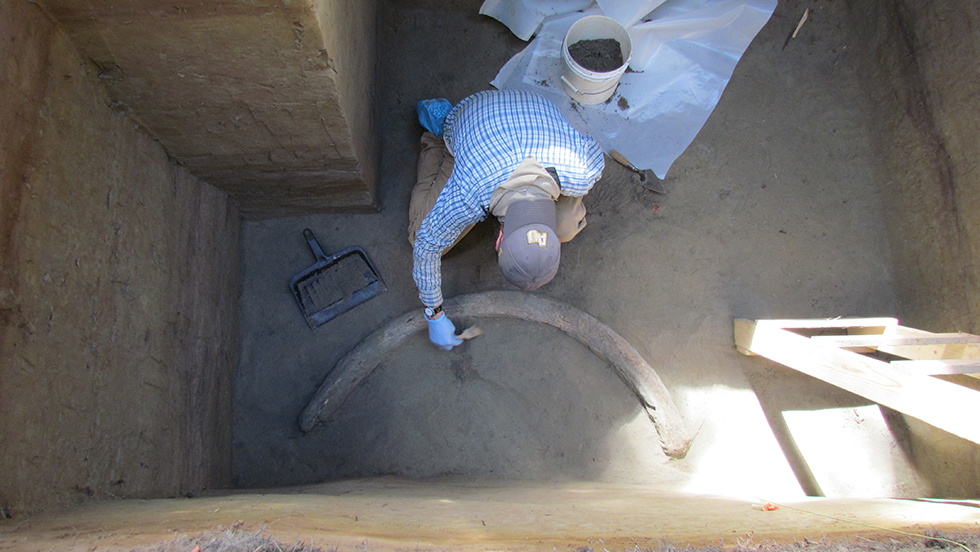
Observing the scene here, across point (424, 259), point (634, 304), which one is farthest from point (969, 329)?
point (424, 259)

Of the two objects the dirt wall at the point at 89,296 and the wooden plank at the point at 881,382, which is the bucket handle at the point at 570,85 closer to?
the wooden plank at the point at 881,382

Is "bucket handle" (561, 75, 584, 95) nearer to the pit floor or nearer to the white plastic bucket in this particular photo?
the white plastic bucket

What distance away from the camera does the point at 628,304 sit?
2.93m

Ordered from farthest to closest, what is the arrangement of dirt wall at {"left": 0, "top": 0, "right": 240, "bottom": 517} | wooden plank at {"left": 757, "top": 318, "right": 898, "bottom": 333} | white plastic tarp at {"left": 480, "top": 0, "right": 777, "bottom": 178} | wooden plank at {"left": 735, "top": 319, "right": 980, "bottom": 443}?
white plastic tarp at {"left": 480, "top": 0, "right": 777, "bottom": 178}, wooden plank at {"left": 757, "top": 318, "right": 898, "bottom": 333}, wooden plank at {"left": 735, "top": 319, "right": 980, "bottom": 443}, dirt wall at {"left": 0, "top": 0, "right": 240, "bottom": 517}

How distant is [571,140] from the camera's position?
2.29 metres

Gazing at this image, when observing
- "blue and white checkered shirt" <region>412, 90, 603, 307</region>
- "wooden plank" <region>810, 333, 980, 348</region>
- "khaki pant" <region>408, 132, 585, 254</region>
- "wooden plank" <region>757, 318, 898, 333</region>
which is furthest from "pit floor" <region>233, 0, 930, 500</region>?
"blue and white checkered shirt" <region>412, 90, 603, 307</region>

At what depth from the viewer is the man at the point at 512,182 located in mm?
2119

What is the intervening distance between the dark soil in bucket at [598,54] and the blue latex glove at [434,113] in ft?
2.76

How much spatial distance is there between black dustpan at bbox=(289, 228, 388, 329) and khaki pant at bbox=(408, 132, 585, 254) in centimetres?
35

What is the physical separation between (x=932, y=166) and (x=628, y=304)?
183cm

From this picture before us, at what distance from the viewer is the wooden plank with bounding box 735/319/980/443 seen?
179 centimetres

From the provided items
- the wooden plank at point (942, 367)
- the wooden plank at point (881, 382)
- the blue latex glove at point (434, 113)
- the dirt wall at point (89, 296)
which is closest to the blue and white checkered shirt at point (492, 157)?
the blue latex glove at point (434, 113)

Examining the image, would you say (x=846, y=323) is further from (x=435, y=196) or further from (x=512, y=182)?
(x=435, y=196)

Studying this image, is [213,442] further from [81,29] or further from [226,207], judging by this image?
[81,29]
